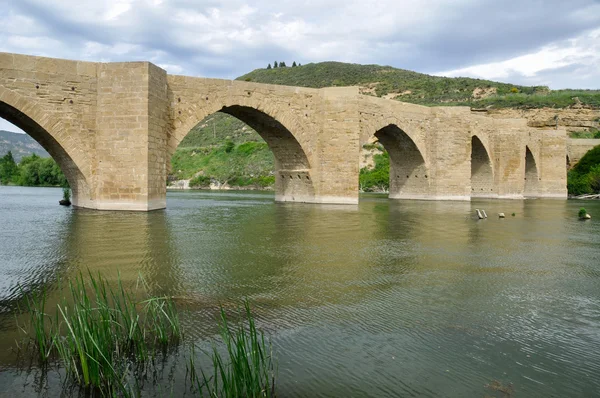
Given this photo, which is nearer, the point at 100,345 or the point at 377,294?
the point at 100,345

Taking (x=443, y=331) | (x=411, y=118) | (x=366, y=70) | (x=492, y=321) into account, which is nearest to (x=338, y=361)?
(x=443, y=331)

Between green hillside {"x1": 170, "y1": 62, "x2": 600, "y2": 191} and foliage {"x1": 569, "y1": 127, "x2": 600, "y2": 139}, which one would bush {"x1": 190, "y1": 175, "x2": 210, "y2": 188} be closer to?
green hillside {"x1": 170, "y1": 62, "x2": 600, "y2": 191}

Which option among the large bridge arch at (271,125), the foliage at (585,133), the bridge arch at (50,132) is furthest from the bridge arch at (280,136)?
the foliage at (585,133)

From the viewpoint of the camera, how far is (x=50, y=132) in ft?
48.2

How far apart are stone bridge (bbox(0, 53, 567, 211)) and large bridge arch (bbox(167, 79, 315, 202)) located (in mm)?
48

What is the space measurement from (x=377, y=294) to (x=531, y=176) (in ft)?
119

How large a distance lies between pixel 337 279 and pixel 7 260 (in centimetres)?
442

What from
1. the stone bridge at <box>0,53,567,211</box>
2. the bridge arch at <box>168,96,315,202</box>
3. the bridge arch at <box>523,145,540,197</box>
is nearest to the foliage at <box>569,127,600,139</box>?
the bridge arch at <box>523,145,540,197</box>

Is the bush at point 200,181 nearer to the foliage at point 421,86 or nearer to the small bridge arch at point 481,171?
the foliage at point 421,86

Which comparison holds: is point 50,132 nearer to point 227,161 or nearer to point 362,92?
point 227,161

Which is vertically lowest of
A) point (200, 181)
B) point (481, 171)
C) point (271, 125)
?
point (200, 181)

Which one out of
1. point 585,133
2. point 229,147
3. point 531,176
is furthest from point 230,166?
point 585,133

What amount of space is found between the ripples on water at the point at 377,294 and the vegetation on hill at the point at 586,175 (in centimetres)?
2865

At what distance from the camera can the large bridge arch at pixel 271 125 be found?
57.4 feet
